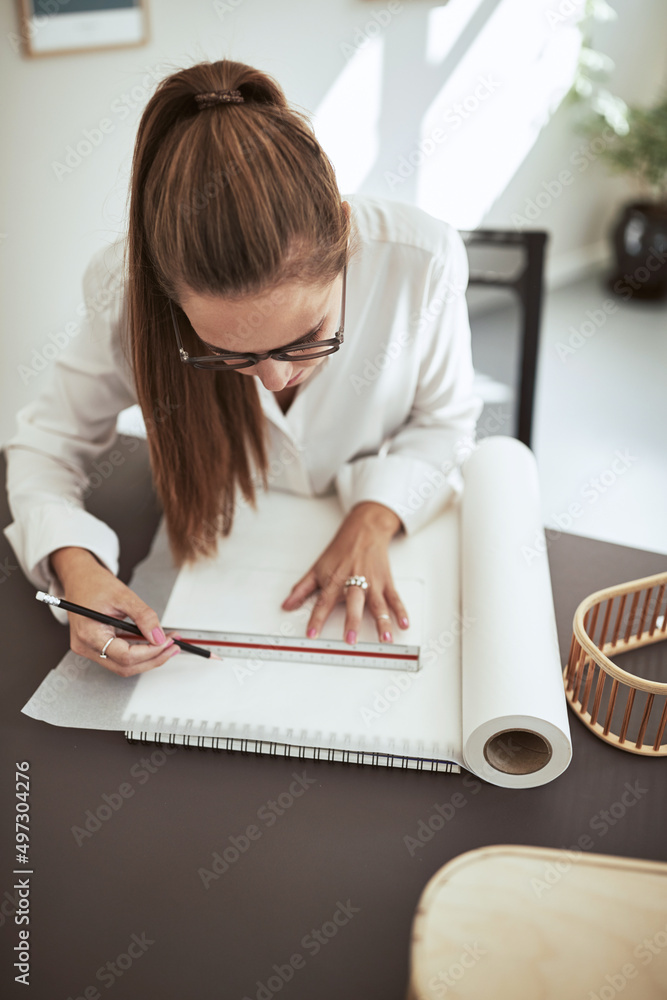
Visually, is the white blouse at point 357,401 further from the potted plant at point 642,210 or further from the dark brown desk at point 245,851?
the potted plant at point 642,210

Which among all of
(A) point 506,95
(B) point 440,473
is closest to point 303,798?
(B) point 440,473

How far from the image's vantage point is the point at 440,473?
127 cm

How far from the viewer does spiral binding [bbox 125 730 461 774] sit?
2.81ft

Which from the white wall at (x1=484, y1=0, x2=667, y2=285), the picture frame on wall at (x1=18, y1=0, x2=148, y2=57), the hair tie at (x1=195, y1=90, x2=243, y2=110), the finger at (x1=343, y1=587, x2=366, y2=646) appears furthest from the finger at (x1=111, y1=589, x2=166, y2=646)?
the white wall at (x1=484, y1=0, x2=667, y2=285)

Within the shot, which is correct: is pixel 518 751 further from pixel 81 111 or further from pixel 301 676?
pixel 81 111

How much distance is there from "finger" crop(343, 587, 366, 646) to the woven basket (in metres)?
0.25

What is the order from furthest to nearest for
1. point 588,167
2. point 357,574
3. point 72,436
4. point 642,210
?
point 588,167 → point 642,210 → point 72,436 → point 357,574

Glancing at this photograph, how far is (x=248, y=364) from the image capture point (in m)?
0.97

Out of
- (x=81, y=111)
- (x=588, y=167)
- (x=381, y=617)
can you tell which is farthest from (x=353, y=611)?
(x=588, y=167)

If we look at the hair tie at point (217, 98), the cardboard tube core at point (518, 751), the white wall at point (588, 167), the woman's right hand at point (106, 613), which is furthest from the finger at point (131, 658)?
the white wall at point (588, 167)

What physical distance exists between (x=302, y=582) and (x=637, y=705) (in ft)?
1.41

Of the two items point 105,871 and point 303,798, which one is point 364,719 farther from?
point 105,871

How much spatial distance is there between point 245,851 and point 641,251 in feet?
13.5

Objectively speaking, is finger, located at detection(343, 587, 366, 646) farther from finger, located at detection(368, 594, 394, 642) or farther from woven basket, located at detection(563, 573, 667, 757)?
woven basket, located at detection(563, 573, 667, 757)
